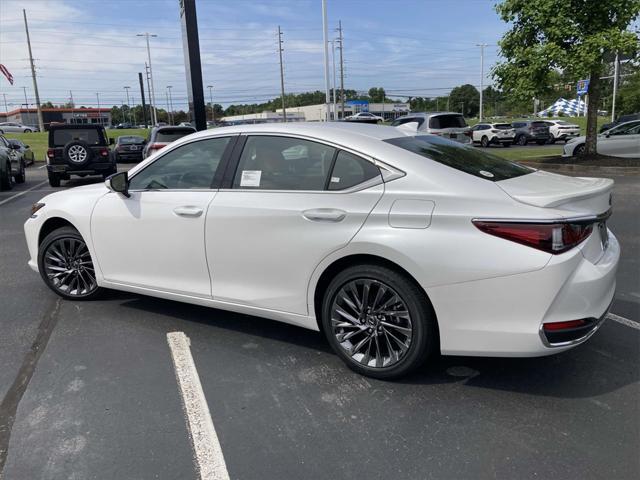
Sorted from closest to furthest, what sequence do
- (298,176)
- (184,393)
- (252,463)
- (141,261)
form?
(252,463)
(184,393)
(298,176)
(141,261)

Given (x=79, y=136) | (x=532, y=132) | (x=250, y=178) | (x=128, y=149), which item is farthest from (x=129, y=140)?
(x=250, y=178)

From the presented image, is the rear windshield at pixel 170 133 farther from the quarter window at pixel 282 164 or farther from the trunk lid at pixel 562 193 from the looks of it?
the trunk lid at pixel 562 193

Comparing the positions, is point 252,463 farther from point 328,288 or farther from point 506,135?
point 506,135

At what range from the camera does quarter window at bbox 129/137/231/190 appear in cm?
408

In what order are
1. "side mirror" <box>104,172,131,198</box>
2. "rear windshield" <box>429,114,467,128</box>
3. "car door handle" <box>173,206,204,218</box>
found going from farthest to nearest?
1. "rear windshield" <box>429,114,467,128</box>
2. "side mirror" <box>104,172,131,198</box>
3. "car door handle" <box>173,206,204,218</box>

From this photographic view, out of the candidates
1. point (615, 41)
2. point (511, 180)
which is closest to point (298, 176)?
point (511, 180)

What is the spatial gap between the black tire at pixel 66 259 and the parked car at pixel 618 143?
631 inches

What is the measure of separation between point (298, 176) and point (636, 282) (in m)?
3.71

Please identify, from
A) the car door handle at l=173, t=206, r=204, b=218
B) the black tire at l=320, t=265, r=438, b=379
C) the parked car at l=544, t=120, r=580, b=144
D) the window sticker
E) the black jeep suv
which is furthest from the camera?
the parked car at l=544, t=120, r=580, b=144

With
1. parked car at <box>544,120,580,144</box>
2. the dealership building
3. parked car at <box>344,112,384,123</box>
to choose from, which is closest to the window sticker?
parked car at <box>344,112,384,123</box>

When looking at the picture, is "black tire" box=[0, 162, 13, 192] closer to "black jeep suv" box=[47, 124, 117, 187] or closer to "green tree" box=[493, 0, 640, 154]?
"black jeep suv" box=[47, 124, 117, 187]

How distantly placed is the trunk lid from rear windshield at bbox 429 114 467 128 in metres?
13.9

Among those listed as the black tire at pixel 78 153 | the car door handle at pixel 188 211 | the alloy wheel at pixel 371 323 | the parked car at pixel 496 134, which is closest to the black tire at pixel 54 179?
the black tire at pixel 78 153

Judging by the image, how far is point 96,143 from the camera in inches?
626
